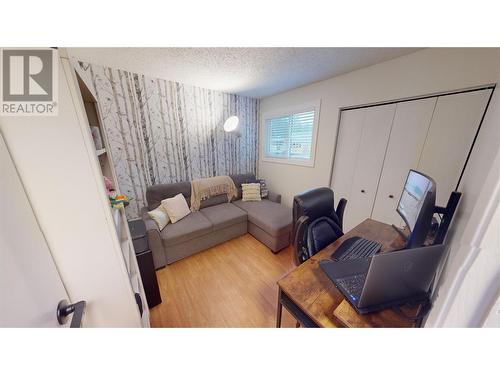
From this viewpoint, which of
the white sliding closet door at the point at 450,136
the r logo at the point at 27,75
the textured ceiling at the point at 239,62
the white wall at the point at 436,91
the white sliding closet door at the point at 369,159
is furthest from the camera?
the white sliding closet door at the point at 369,159

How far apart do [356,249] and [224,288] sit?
133 centimetres

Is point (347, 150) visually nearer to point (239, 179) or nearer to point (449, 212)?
point (449, 212)

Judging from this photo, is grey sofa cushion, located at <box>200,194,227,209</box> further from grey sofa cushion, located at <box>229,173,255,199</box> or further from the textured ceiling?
the textured ceiling

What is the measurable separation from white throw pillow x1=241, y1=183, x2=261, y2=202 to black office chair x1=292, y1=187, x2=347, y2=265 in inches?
68.5

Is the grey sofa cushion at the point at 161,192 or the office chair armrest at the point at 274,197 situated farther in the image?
the office chair armrest at the point at 274,197

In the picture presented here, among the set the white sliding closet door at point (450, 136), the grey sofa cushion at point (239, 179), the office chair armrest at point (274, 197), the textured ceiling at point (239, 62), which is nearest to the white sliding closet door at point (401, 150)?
the white sliding closet door at point (450, 136)

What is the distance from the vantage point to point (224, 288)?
1643mm

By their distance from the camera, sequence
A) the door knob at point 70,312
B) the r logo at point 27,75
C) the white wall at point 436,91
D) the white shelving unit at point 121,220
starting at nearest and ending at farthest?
1. the white wall at point 436,91
2. the r logo at point 27,75
3. the door knob at point 70,312
4. the white shelving unit at point 121,220

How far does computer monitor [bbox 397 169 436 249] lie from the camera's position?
2.22ft

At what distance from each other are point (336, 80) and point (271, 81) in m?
0.86

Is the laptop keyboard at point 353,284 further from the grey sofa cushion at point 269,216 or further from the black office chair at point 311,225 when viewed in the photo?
the grey sofa cushion at point 269,216

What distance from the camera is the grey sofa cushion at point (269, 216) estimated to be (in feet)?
6.85

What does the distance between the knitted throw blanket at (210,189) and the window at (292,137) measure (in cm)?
102
